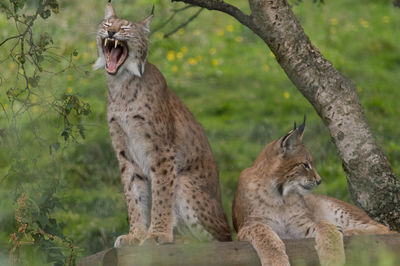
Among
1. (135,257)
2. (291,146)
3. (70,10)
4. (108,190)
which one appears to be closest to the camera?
(135,257)

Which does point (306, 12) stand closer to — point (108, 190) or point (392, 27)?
point (392, 27)

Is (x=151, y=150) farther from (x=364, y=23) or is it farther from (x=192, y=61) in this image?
(x=364, y=23)

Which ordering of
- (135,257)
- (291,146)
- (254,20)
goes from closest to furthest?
(135,257) → (291,146) → (254,20)

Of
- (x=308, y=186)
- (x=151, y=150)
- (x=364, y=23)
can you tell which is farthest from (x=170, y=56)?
(x=308, y=186)

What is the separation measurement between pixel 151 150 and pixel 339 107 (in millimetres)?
1436

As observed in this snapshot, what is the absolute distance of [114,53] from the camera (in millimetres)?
5328

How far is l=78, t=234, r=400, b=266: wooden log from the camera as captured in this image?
15.2 feet

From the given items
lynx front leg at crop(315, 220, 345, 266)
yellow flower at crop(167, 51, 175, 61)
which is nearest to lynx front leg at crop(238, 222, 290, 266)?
lynx front leg at crop(315, 220, 345, 266)

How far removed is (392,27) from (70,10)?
535 cm

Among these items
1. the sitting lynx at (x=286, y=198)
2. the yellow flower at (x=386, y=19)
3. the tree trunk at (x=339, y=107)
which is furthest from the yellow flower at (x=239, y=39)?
the sitting lynx at (x=286, y=198)

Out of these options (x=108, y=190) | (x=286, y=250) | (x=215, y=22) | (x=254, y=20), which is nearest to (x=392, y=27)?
(x=215, y=22)

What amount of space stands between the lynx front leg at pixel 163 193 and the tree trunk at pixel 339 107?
1182 millimetres

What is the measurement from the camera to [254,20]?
227 inches

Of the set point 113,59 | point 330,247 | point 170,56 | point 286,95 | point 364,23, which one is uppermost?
point 364,23
